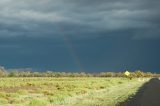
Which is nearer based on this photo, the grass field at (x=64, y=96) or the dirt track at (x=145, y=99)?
the dirt track at (x=145, y=99)

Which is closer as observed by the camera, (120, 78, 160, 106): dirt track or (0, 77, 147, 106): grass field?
Result: (120, 78, 160, 106): dirt track

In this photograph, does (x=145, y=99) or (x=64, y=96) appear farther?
(x=64, y=96)

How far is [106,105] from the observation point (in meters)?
38.2

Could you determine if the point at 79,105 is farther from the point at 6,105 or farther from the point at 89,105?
the point at 6,105

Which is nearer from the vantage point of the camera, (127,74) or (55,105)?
(55,105)

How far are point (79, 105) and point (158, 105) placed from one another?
7.14 metres

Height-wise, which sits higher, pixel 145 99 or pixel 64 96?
pixel 64 96

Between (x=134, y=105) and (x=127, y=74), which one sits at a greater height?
(x=127, y=74)

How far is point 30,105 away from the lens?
38.8m

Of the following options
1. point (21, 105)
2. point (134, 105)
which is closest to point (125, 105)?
point (134, 105)

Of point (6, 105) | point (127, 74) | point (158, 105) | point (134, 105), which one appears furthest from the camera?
point (127, 74)

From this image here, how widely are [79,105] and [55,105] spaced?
2464 millimetres

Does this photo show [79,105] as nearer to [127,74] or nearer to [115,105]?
[115,105]

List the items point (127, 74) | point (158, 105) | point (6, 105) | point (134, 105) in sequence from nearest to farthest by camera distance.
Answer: point (158, 105) < point (134, 105) < point (6, 105) < point (127, 74)
